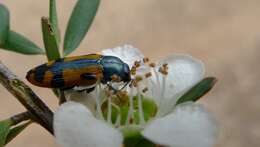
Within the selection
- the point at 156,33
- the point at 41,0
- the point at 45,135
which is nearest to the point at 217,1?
the point at 156,33

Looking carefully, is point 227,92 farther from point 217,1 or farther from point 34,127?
point 34,127

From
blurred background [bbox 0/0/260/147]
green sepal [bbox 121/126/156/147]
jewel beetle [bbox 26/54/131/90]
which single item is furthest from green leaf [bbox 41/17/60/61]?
blurred background [bbox 0/0/260/147]

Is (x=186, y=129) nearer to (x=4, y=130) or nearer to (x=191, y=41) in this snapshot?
(x=4, y=130)

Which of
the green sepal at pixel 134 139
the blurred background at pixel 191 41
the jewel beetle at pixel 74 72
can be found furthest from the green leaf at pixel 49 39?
the blurred background at pixel 191 41

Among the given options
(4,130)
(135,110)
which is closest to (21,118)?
(4,130)

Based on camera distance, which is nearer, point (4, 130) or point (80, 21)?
point (4, 130)

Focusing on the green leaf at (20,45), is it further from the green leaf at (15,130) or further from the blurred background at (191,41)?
the blurred background at (191,41)
